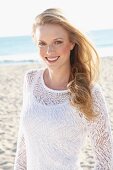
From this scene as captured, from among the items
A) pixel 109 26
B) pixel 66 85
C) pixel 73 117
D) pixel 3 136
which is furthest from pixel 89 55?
pixel 109 26

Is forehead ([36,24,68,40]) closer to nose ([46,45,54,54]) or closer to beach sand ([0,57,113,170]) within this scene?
nose ([46,45,54,54])

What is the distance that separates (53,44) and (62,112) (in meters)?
0.35

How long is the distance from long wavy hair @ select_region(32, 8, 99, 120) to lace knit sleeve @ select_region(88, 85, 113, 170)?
4 centimetres

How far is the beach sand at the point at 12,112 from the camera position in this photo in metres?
6.08

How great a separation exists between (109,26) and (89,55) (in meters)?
76.4

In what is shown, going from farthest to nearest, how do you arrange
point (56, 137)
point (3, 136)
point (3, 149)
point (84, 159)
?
point (3, 136) → point (3, 149) → point (84, 159) → point (56, 137)

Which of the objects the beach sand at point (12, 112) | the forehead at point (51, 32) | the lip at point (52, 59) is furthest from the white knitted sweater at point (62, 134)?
the beach sand at point (12, 112)

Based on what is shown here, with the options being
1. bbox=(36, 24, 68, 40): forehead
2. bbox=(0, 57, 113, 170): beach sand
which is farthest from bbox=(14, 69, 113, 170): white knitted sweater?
bbox=(0, 57, 113, 170): beach sand

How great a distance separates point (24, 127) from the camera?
7.72ft

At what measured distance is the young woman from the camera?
2.29 meters

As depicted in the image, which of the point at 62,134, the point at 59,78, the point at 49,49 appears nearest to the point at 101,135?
the point at 62,134

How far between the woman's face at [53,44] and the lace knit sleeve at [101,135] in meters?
0.24

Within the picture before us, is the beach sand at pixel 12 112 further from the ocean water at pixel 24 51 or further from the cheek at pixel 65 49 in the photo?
the ocean water at pixel 24 51

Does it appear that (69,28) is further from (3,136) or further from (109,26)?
(109,26)
